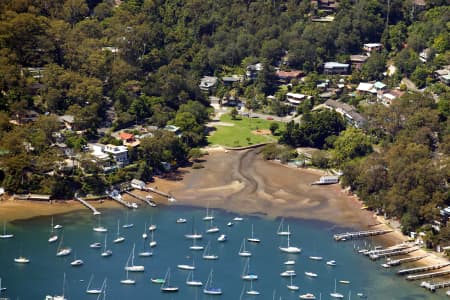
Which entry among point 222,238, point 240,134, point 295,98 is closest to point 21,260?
point 222,238

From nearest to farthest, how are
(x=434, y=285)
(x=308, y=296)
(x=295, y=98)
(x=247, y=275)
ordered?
(x=308, y=296), (x=434, y=285), (x=247, y=275), (x=295, y=98)

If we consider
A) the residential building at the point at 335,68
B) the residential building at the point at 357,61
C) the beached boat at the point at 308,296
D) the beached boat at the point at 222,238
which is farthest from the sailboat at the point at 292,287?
the residential building at the point at 357,61

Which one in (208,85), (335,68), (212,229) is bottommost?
(212,229)

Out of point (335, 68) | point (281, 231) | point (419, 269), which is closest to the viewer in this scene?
point (419, 269)

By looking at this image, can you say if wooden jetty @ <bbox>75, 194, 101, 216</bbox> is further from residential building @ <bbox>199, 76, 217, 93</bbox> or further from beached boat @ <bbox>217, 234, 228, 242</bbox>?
residential building @ <bbox>199, 76, 217, 93</bbox>

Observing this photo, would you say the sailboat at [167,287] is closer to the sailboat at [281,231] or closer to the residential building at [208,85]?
the sailboat at [281,231]

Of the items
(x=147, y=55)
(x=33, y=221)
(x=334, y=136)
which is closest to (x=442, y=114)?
(x=334, y=136)

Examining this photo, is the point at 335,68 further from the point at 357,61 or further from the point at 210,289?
the point at 210,289
